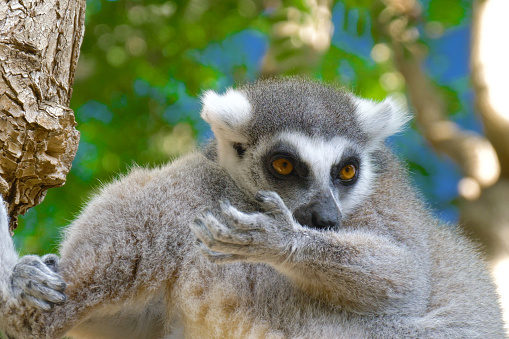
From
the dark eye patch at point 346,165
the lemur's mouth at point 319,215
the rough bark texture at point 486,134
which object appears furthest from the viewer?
the rough bark texture at point 486,134

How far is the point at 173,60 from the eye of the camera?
5.44 metres

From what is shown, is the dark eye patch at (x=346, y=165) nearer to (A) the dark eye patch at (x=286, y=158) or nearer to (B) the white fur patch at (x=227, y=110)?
(A) the dark eye patch at (x=286, y=158)

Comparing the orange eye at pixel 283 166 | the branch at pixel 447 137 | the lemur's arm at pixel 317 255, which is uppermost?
the orange eye at pixel 283 166

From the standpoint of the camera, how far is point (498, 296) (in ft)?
10.6

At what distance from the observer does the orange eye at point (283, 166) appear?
10.00ft

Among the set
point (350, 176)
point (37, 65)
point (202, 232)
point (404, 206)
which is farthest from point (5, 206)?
point (404, 206)

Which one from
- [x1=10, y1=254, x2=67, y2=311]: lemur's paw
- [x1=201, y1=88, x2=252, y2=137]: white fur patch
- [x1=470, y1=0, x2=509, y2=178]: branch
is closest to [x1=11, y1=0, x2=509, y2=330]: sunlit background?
[x1=470, y1=0, x2=509, y2=178]: branch

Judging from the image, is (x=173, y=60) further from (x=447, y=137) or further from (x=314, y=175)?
(x=447, y=137)

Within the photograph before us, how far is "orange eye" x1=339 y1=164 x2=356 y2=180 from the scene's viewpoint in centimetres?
318

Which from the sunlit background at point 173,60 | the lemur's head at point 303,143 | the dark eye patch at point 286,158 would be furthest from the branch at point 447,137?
the dark eye patch at point 286,158

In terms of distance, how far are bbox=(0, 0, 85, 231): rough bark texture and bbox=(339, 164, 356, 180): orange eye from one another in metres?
1.61

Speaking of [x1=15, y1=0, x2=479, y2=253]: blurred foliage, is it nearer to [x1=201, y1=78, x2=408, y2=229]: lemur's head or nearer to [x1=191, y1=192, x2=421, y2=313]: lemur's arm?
[x1=201, y1=78, x2=408, y2=229]: lemur's head

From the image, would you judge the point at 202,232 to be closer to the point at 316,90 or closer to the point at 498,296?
the point at 316,90

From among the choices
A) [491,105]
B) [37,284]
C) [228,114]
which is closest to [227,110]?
[228,114]
